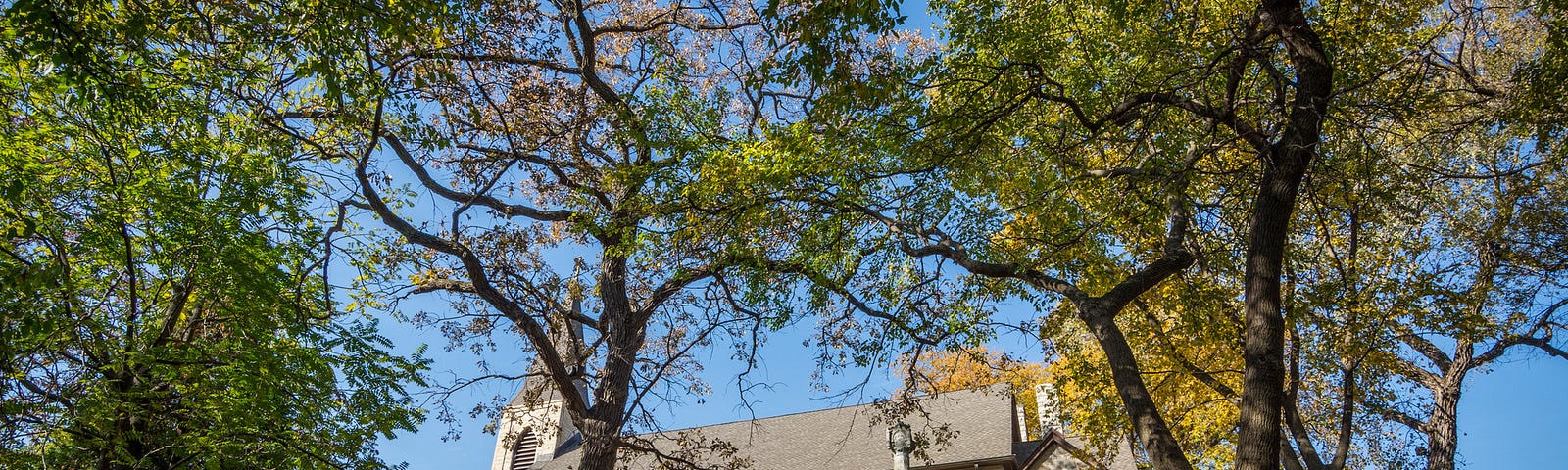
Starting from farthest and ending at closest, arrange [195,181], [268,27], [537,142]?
[537,142] → [195,181] → [268,27]

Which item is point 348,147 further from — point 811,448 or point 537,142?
point 811,448

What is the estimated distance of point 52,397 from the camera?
26.8 feet

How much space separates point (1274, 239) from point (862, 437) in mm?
18003

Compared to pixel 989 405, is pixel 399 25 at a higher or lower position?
lower

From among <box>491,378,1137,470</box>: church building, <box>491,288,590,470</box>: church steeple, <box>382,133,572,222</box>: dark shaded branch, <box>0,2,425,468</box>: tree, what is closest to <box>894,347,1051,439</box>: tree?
<box>491,378,1137,470</box>: church building

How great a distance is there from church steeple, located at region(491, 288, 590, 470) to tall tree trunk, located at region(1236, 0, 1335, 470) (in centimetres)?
901

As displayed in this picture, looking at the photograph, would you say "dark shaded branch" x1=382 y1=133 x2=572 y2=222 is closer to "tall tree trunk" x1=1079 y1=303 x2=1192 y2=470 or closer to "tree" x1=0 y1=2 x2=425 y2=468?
"tree" x1=0 y1=2 x2=425 y2=468

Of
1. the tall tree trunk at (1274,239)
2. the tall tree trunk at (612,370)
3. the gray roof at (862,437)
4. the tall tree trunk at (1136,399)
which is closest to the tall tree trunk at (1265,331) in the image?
the tall tree trunk at (1274,239)

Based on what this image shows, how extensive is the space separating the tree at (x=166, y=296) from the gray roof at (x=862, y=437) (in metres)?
11.4

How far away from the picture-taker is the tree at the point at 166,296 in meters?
8.41

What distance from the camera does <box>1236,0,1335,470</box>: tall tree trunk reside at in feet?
25.7

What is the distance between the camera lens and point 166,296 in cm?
1132

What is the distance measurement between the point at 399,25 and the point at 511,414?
10.0 m

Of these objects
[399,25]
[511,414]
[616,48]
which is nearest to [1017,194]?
[616,48]
